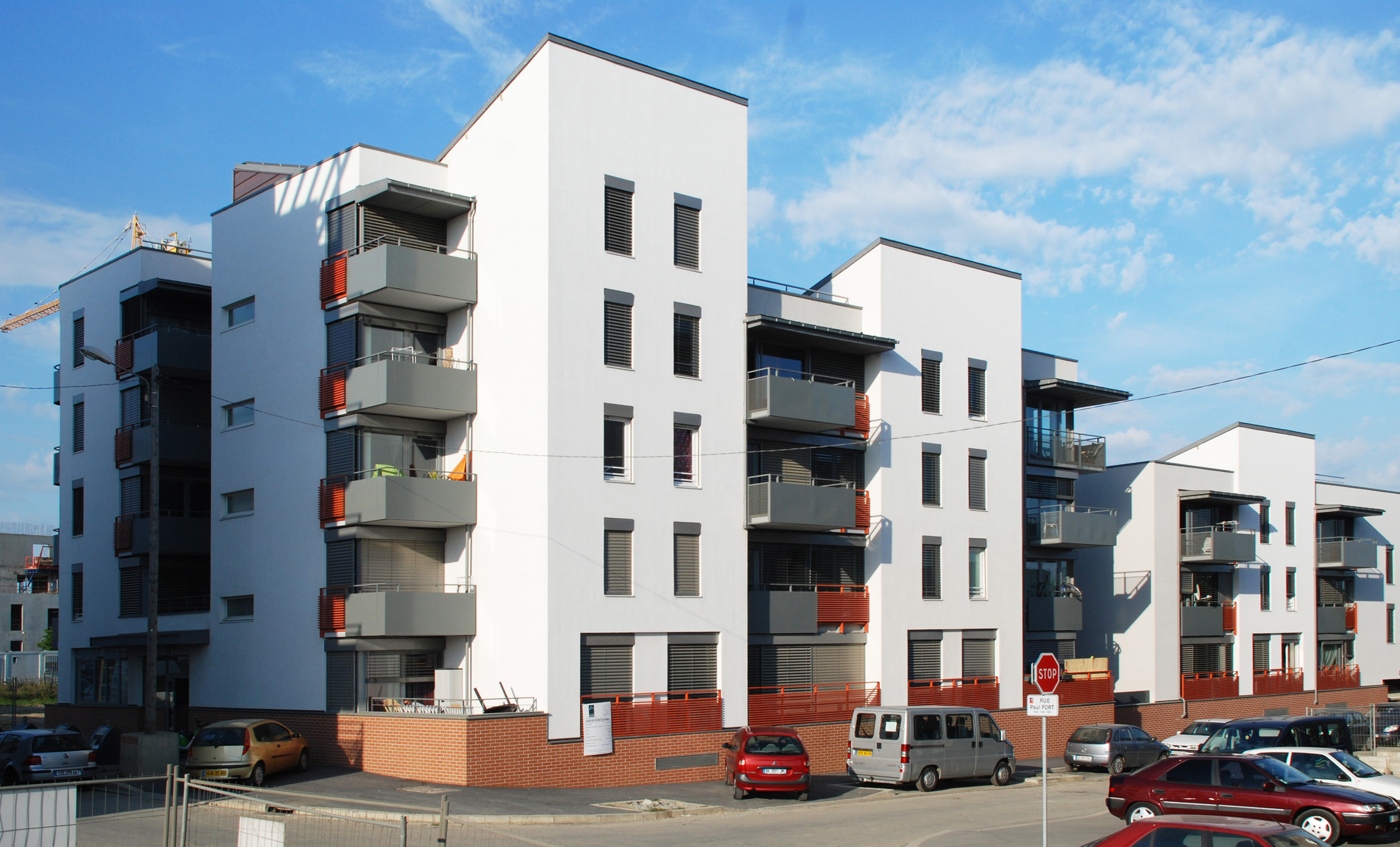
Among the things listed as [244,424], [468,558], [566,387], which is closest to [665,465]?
[566,387]

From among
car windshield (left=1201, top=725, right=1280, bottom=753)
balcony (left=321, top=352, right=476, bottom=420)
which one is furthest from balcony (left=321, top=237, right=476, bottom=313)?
car windshield (left=1201, top=725, right=1280, bottom=753)

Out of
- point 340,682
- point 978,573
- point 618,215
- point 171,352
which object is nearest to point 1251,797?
point 978,573

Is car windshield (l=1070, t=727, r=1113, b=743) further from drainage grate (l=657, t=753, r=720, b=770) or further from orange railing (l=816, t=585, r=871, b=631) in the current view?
drainage grate (l=657, t=753, r=720, b=770)

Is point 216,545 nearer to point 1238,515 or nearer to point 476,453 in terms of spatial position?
point 476,453

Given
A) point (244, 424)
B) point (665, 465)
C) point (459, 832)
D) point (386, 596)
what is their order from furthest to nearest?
point (244, 424) → point (665, 465) → point (386, 596) → point (459, 832)

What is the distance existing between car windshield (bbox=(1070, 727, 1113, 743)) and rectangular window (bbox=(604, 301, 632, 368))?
1730cm

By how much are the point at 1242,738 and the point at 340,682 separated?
2197 cm

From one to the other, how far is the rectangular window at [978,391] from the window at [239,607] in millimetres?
23273

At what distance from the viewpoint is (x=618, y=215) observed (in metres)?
32.2

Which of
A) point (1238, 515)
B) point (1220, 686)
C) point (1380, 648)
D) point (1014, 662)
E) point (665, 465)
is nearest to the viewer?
point (665, 465)

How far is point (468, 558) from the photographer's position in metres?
32.2

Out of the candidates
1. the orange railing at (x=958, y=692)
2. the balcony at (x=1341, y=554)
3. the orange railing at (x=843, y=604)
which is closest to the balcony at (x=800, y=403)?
the orange railing at (x=843, y=604)

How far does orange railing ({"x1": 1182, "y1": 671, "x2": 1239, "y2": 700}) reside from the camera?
49.2 m

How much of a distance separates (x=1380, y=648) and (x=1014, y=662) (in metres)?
34.0
